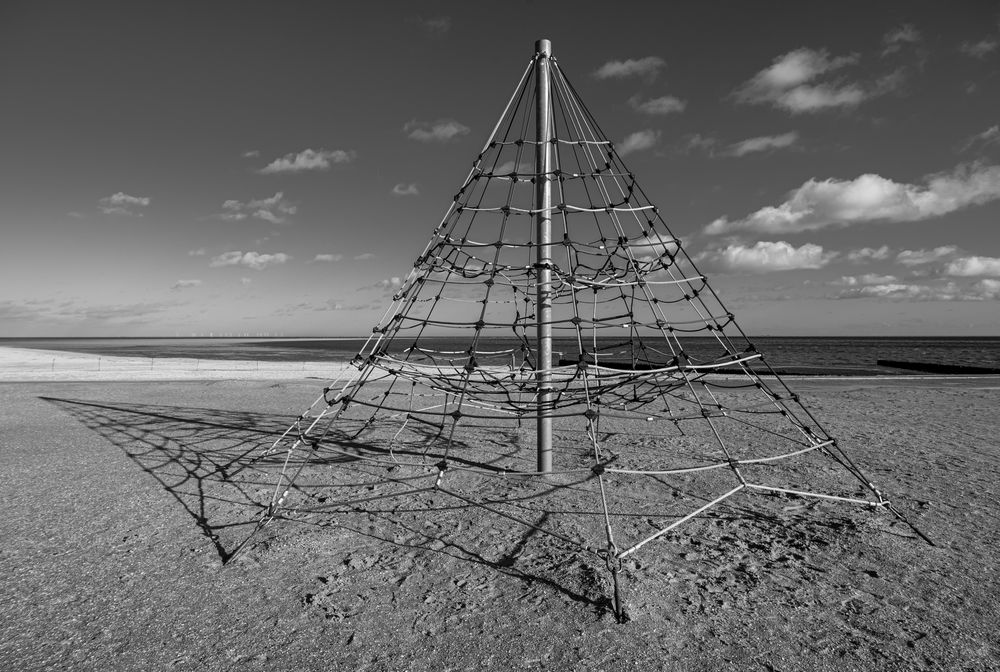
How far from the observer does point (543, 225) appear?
6070 millimetres

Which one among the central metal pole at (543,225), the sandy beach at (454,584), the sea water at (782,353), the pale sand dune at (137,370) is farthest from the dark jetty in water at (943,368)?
the pale sand dune at (137,370)

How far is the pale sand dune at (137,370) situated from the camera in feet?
58.1

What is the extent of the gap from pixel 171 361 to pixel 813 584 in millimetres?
24810

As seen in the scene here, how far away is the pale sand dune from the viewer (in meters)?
17.7

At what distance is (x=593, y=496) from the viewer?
543 centimetres

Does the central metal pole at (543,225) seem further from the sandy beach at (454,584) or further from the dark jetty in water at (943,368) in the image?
the dark jetty in water at (943,368)

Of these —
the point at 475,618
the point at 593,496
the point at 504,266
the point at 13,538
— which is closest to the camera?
the point at 475,618

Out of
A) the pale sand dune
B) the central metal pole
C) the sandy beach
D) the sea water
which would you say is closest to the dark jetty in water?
the sea water

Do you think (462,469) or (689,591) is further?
(462,469)

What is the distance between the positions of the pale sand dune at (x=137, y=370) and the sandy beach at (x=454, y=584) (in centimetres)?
1231

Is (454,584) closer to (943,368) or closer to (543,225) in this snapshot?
(543,225)

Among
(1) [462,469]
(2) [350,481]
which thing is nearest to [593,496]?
(1) [462,469]

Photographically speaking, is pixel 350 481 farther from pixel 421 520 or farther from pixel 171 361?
pixel 171 361

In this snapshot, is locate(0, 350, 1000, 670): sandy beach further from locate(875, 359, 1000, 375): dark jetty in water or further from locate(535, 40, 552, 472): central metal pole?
locate(875, 359, 1000, 375): dark jetty in water
